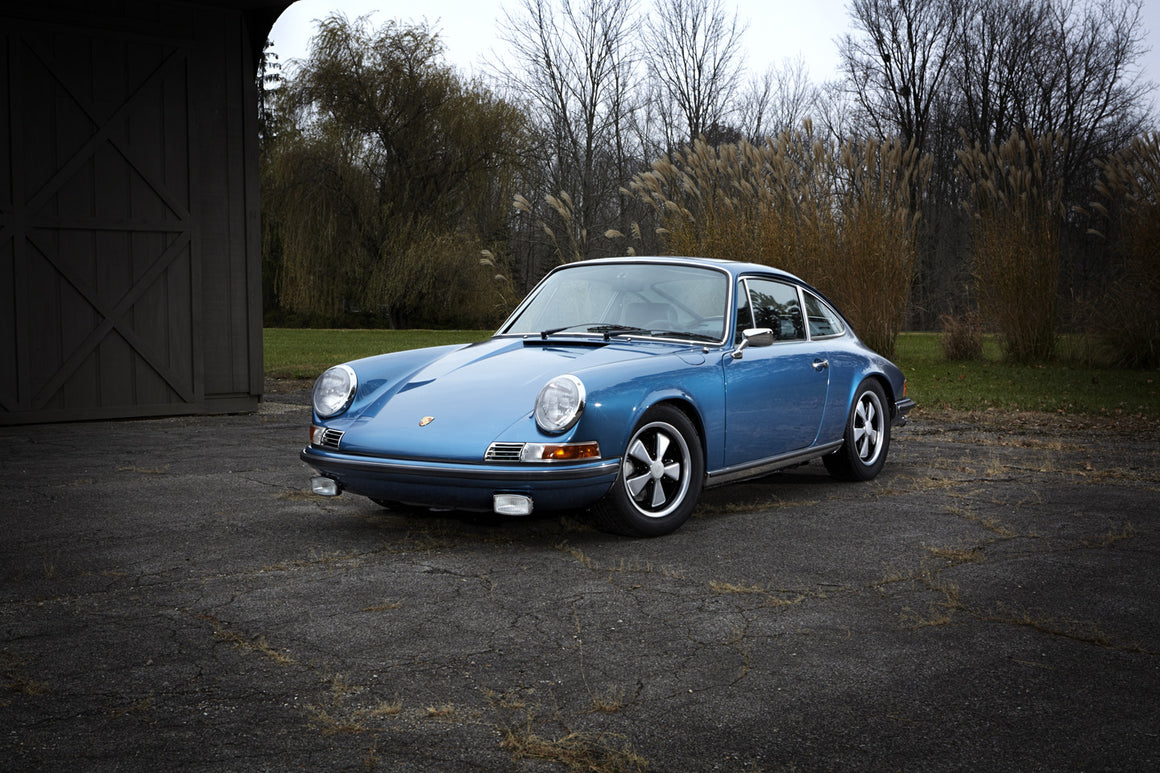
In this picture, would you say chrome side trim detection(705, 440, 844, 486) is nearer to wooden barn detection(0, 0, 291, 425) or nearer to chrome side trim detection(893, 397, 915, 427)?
chrome side trim detection(893, 397, 915, 427)

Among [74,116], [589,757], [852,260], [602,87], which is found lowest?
[589,757]

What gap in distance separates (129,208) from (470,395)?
6.82 meters

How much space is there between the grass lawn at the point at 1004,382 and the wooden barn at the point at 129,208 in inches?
189

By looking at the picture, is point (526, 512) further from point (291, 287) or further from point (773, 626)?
point (291, 287)

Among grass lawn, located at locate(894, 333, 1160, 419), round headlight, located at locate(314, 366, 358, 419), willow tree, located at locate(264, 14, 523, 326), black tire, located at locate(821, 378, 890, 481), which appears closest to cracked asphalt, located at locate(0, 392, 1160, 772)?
black tire, located at locate(821, 378, 890, 481)

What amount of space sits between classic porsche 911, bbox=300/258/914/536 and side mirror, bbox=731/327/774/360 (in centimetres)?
1

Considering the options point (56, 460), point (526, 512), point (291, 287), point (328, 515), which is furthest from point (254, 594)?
point (291, 287)

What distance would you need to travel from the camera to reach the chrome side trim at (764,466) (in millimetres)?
5598

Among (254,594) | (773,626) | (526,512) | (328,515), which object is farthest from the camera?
(328,515)

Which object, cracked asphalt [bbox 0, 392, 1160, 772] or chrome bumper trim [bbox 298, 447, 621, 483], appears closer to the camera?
cracked asphalt [bbox 0, 392, 1160, 772]

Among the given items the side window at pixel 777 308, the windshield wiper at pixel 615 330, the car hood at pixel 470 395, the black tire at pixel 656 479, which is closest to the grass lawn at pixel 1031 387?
the side window at pixel 777 308

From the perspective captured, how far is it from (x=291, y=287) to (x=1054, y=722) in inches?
1294

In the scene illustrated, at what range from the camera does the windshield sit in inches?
233

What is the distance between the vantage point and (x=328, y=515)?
575cm
